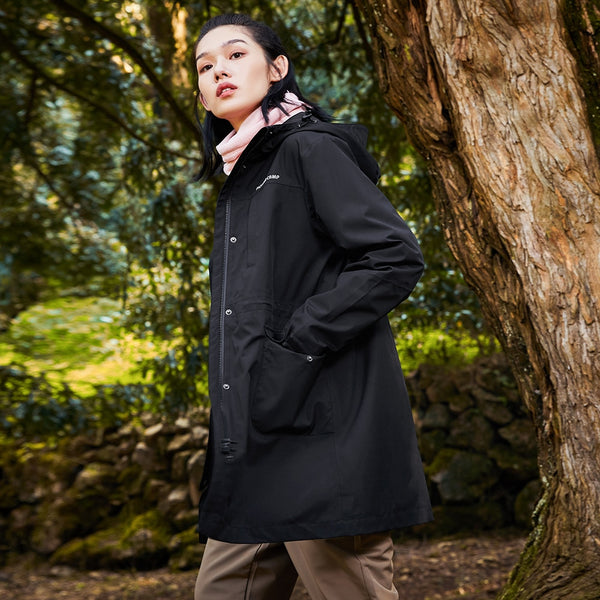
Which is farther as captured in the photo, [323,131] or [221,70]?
[221,70]

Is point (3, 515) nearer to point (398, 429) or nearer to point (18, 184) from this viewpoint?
point (18, 184)

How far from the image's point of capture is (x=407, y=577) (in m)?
5.04

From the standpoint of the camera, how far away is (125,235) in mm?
5742

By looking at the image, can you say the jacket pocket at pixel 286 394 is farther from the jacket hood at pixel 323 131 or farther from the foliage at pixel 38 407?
the foliage at pixel 38 407

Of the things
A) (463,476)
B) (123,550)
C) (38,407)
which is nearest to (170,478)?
(123,550)

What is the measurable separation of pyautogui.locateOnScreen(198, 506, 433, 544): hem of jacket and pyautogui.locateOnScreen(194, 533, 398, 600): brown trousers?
0.09 m

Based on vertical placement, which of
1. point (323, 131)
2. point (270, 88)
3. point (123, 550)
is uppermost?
point (270, 88)

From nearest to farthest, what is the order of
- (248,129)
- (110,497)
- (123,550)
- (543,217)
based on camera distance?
(248,129)
(543,217)
(123,550)
(110,497)

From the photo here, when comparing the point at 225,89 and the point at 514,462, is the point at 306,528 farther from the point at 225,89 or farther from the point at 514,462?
the point at 514,462

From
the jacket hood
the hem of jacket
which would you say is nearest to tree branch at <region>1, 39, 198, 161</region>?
the jacket hood

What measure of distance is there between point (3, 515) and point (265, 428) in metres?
5.27

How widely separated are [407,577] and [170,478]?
2.16 m

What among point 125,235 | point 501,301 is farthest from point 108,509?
point 501,301

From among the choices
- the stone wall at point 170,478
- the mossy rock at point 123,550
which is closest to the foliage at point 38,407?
the stone wall at point 170,478
